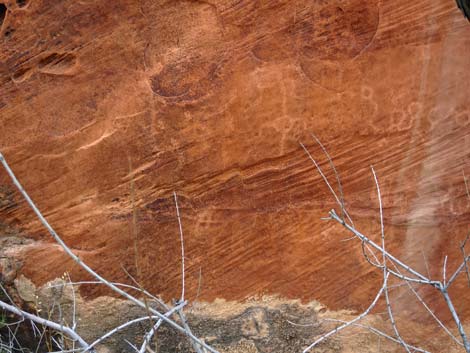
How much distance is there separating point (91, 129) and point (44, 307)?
736 mm

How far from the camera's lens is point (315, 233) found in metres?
2.80

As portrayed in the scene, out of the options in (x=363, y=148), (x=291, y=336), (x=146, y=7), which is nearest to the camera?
(x=146, y=7)

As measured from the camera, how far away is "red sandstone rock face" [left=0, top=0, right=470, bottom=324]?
2578 mm

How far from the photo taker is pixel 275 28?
259cm

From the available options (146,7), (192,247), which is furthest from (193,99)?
(192,247)

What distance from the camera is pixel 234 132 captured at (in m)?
2.68

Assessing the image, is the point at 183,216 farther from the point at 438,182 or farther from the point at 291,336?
the point at 438,182

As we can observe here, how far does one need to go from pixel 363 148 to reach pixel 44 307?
1.37 m

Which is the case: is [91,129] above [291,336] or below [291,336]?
above

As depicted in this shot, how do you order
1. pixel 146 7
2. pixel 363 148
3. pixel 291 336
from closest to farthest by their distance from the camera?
pixel 146 7, pixel 363 148, pixel 291 336

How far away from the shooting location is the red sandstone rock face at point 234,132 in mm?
2578

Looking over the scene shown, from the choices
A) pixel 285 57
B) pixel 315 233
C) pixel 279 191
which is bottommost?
pixel 315 233

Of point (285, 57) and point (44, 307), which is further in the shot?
point (44, 307)

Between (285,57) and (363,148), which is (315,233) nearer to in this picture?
(363,148)
